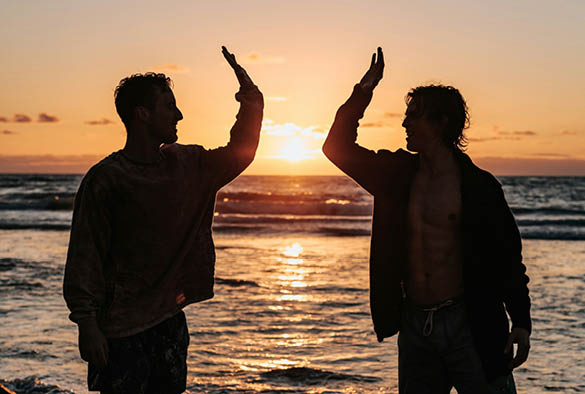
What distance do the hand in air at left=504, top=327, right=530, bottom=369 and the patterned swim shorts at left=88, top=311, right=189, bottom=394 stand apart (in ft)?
5.42

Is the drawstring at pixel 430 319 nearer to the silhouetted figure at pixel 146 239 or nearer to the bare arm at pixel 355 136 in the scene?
the bare arm at pixel 355 136

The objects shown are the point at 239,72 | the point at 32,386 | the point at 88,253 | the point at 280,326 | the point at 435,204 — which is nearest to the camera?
the point at 88,253

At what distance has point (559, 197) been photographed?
170 ft

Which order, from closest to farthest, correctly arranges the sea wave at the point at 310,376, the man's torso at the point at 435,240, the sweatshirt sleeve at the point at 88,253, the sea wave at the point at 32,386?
the sweatshirt sleeve at the point at 88,253 → the man's torso at the point at 435,240 → the sea wave at the point at 32,386 → the sea wave at the point at 310,376

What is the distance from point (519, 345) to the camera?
3033 millimetres

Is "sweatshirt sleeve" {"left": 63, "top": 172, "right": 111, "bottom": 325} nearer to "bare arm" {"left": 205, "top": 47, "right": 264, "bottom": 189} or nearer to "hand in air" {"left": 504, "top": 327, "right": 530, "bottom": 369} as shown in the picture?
"bare arm" {"left": 205, "top": 47, "right": 264, "bottom": 189}

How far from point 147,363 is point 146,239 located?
23.1 inches

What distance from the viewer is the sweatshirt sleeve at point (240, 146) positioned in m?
3.12

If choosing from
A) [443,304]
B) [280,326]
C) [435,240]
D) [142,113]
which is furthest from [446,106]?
[280,326]

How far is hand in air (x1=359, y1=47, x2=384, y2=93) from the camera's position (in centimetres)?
338

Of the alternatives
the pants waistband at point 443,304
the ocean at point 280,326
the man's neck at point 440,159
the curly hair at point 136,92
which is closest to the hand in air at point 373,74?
the man's neck at point 440,159

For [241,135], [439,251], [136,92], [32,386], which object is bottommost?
[32,386]

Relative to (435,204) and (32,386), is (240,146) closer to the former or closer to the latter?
(435,204)

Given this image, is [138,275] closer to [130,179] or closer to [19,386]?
[130,179]
